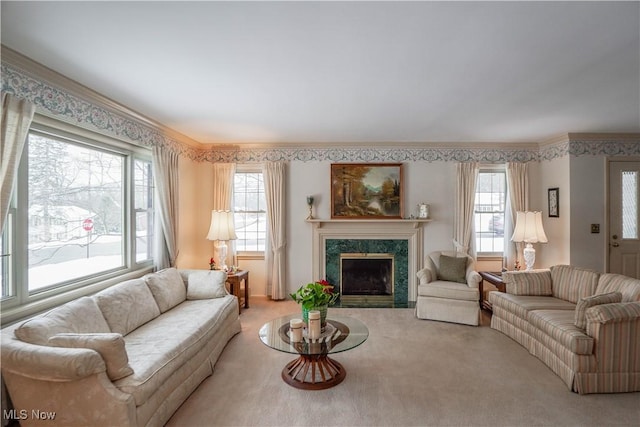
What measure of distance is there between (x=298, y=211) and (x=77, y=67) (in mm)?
3472

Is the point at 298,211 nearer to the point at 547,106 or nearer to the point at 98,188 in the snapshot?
the point at 98,188

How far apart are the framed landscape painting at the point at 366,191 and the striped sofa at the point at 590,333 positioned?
7.84ft

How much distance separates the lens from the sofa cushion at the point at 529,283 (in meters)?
3.85

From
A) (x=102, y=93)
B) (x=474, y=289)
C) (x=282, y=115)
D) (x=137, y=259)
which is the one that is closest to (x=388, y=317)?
(x=474, y=289)

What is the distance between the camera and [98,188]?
3.45 m

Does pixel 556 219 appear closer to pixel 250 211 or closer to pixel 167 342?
pixel 250 211

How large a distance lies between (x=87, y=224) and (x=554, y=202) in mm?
6455

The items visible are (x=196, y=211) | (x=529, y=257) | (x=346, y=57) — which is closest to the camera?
(x=346, y=57)

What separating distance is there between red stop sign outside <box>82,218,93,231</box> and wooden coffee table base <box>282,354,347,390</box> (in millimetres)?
2531

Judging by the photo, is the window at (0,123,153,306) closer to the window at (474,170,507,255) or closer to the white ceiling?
the white ceiling

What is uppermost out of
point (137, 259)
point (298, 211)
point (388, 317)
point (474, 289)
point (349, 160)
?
point (349, 160)

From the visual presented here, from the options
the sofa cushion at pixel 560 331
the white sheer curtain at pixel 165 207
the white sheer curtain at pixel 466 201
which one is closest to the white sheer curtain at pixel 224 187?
the white sheer curtain at pixel 165 207

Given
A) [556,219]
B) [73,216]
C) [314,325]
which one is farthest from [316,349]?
[556,219]

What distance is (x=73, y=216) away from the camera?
10.2ft
